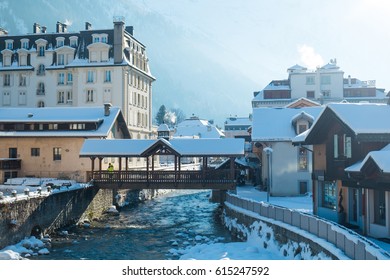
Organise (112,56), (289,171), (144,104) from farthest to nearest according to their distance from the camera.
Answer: (144,104) < (112,56) < (289,171)

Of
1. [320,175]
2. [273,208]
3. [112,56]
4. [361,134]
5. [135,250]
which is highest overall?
[112,56]

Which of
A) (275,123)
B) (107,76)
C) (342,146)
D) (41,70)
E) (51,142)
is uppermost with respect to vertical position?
(41,70)

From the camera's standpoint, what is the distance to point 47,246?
80.7ft

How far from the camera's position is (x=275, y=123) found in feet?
119

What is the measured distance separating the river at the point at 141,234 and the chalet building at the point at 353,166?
6.53m

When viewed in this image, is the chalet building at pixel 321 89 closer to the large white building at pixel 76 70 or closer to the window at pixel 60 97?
the large white building at pixel 76 70

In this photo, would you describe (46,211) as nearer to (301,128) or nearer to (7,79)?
(301,128)

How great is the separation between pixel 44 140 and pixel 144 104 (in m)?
21.4

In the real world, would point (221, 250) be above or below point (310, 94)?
below

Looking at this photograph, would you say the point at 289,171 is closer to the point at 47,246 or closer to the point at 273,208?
the point at 273,208

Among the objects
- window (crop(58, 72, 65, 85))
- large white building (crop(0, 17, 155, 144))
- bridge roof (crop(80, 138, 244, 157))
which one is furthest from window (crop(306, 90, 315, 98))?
bridge roof (crop(80, 138, 244, 157))

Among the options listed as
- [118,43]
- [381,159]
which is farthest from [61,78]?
[381,159]

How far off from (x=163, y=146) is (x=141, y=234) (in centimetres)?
768

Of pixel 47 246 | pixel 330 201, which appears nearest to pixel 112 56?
pixel 47 246
